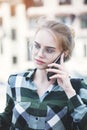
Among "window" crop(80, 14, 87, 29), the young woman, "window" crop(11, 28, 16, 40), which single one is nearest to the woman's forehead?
the young woman

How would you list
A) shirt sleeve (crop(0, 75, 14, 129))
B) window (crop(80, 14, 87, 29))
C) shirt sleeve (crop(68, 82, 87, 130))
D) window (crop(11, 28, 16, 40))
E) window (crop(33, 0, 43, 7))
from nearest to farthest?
shirt sleeve (crop(68, 82, 87, 130))
shirt sleeve (crop(0, 75, 14, 129))
window (crop(33, 0, 43, 7))
window (crop(80, 14, 87, 29))
window (crop(11, 28, 16, 40))

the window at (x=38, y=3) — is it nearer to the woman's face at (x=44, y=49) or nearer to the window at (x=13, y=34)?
the window at (x=13, y=34)

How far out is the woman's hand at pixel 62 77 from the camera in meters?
0.98

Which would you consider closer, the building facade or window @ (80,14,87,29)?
the building facade

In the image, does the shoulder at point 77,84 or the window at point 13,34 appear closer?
the shoulder at point 77,84

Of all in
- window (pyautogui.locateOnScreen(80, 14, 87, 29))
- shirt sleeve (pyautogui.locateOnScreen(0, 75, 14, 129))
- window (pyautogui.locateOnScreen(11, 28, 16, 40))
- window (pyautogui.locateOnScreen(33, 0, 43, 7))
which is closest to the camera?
shirt sleeve (pyautogui.locateOnScreen(0, 75, 14, 129))

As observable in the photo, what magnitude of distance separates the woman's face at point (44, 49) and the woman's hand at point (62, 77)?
0.09 ft

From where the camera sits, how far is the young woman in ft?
3.25

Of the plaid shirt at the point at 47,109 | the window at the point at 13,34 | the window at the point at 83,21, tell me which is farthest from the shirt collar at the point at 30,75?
the window at the point at 13,34

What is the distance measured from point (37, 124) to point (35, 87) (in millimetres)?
112

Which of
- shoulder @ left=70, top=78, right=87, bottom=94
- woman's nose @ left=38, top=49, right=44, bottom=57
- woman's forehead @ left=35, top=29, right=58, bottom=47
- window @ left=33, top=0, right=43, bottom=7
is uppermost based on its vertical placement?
window @ left=33, top=0, right=43, bottom=7

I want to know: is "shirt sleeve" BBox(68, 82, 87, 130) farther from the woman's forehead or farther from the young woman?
the woman's forehead

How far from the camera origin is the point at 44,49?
101 cm

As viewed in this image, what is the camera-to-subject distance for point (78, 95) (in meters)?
1.01
